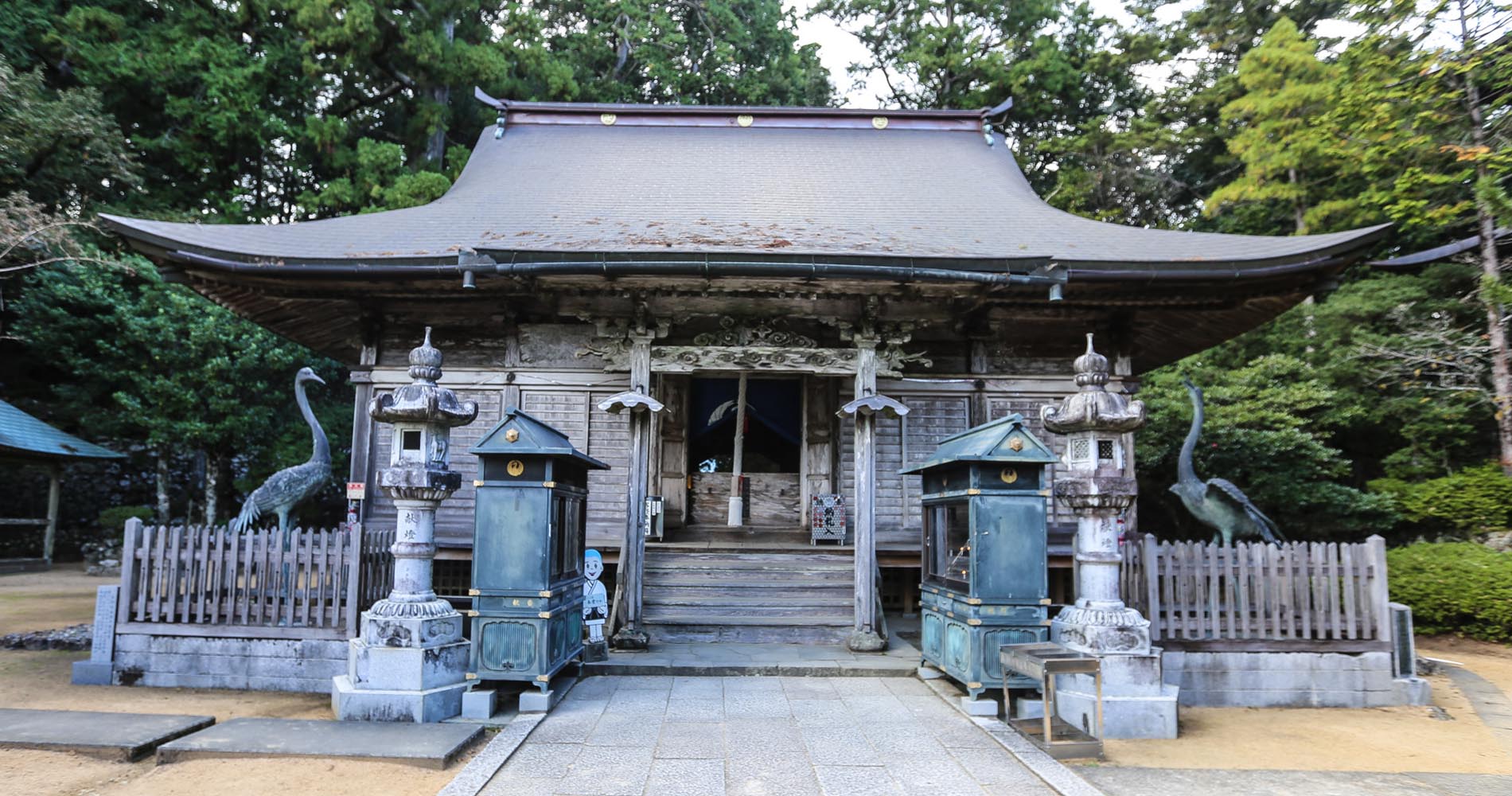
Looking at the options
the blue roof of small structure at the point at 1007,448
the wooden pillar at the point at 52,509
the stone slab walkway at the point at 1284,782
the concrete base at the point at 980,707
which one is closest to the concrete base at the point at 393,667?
the concrete base at the point at 980,707

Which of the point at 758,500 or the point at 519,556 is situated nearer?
the point at 519,556

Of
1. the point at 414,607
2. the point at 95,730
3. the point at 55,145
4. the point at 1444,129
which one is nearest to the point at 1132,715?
the point at 414,607

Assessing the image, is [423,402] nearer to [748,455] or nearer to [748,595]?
[748,595]

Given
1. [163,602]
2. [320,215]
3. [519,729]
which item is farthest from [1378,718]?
[320,215]

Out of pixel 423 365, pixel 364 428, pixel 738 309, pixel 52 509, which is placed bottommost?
pixel 52 509

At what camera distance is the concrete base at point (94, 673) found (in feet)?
20.0

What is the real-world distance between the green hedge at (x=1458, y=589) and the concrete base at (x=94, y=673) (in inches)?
518

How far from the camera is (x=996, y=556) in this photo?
5617 millimetres

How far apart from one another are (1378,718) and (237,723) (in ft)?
26.5

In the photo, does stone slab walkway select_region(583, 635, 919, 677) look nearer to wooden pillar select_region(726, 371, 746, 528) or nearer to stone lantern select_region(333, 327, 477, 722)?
stone lantern select_region(333, 327, 477, 722)

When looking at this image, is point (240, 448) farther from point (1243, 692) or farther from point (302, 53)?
point (1243, 692)

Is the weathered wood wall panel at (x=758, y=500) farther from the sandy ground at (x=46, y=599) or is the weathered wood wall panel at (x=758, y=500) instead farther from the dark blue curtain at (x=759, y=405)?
the sandy ground at (x=46, y=599)

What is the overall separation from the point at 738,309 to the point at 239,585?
5.07 metres

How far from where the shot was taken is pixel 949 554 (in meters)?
6.33
